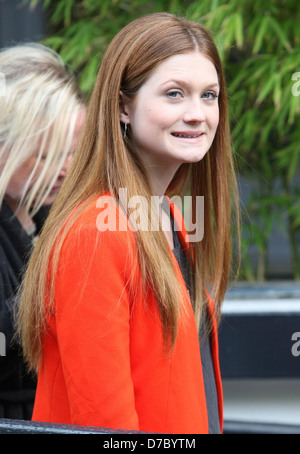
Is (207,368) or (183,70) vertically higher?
(183,70)

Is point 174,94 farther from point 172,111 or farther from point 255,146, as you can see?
point 255,146

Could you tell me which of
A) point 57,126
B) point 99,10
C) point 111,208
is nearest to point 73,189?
point 111,208

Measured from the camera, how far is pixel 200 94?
113 centimetres

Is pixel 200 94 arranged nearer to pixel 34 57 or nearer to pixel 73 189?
pixel 73 189

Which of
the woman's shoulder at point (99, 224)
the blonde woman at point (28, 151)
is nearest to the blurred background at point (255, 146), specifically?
the blonde woman at point (28, 151)

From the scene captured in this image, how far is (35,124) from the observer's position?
1.51 meters

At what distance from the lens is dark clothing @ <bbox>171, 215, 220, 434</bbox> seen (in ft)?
3.99

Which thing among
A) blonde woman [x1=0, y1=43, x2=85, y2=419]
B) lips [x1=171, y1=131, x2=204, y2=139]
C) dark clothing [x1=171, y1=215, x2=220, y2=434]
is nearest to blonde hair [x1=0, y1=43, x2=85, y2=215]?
blonde woman [x1=0, y1=43, x2=85, y2=419]

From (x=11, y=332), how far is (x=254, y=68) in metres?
1.66

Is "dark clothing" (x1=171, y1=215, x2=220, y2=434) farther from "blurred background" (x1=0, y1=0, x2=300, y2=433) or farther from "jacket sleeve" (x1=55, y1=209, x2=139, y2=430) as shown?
"blurred background" (x1=0, y1=0, x2=300, y2=433)

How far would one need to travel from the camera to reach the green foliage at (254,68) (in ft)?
8.09

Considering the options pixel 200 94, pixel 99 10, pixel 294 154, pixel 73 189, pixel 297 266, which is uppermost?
pixel 99 10

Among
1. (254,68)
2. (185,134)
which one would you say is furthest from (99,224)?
(254,68)

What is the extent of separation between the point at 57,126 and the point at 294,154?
139 centimetres
